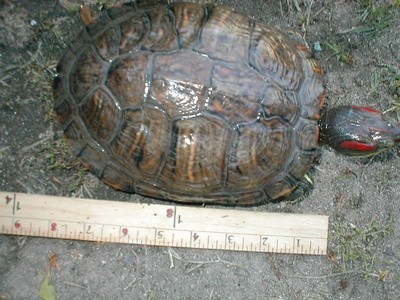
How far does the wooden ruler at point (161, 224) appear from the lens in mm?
3012

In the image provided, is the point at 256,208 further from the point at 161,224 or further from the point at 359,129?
the point at 359,129

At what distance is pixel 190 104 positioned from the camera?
2.62m

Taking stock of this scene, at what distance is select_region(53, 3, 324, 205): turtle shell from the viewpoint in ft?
8.67

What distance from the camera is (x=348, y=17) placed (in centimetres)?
344

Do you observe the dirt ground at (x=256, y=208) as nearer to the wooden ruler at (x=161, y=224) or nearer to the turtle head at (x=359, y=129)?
the wooden ruler at (x=161, y=224)

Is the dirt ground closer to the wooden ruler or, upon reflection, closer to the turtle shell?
the wooden ruler

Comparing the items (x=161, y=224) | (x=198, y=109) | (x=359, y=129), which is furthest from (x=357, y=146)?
(x=161, y=224)

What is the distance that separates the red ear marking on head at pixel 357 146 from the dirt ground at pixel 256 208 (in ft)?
0.90

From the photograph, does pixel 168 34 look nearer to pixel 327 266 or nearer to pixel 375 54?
pixel 375 54

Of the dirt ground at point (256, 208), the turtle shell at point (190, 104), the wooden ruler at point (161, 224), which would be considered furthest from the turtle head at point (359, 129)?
the wooden ruler at point (161, 224)

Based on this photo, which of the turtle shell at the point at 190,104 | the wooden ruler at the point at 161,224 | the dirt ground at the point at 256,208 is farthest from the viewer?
the dirt ground at the point at 256,208

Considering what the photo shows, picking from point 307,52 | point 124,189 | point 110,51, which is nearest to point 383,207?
point 307,52

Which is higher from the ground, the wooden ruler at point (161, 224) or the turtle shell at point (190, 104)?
the turtle shell at point (190, 104)

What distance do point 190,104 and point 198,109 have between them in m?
0.05
